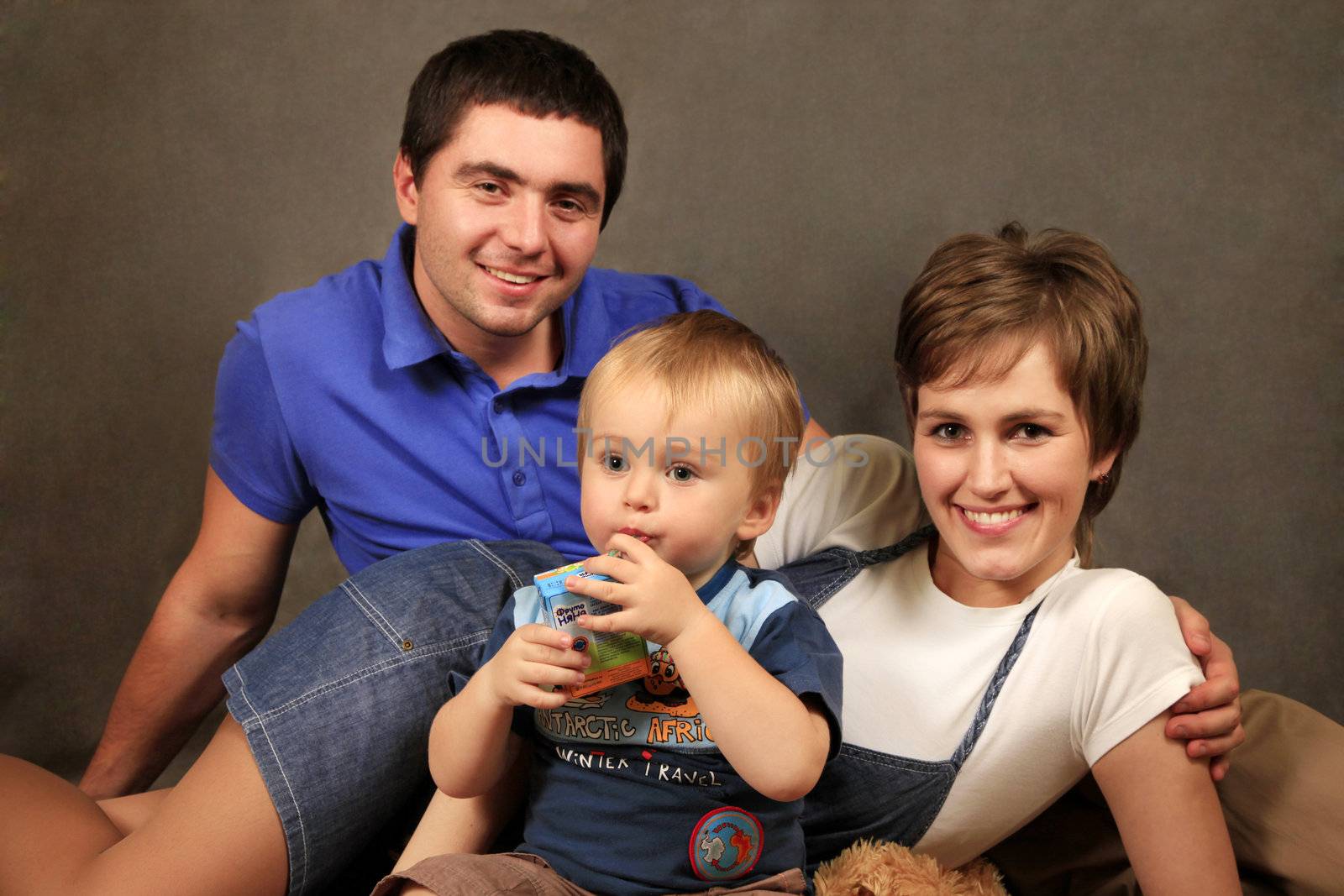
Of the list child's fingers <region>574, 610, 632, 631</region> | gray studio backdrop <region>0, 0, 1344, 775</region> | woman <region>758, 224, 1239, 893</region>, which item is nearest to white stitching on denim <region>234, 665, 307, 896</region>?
child's fingers <region>574, 610, 632, 631</region>

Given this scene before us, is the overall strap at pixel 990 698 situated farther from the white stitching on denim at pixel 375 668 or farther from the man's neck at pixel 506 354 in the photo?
the man's neck at pixel 506 354

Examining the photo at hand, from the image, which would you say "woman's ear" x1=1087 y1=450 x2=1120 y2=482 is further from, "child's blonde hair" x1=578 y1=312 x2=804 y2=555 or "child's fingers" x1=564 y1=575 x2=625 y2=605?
"child's fingers" x1=564 y1=575 x2=625 y2=605

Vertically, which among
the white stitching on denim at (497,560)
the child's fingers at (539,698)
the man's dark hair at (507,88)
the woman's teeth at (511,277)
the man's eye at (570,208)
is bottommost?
the white stitching on denim at (497,560)

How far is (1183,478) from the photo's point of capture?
2.77 m

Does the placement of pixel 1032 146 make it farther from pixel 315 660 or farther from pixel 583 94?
pixel 315 660

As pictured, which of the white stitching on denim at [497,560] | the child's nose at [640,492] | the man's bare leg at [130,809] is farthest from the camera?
the man's bare leg at [130,809]

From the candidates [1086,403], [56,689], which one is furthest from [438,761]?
[56,689]

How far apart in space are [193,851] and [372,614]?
0.36m

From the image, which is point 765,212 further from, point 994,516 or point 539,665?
point 539,665

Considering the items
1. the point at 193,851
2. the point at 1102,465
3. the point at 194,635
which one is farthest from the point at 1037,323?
the point at 194,635

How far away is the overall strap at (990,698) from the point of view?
5.41ft

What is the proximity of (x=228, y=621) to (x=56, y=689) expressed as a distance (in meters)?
0.91

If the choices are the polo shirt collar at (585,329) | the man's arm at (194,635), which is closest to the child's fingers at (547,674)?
the polo shirt collar at (585,329)

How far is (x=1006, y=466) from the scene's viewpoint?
161 centimetres
